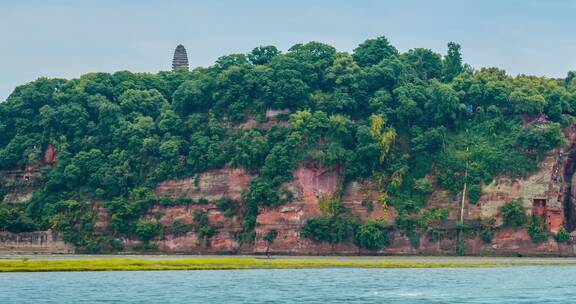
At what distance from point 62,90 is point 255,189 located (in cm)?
2896

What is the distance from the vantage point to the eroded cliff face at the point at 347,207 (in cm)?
13338

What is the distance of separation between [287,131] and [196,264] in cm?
2884

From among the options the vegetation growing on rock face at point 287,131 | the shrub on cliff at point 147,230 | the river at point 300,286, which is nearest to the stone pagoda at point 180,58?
the vegetation growing on rock face at point 287,131

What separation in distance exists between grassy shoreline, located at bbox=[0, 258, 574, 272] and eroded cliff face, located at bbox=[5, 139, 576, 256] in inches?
465

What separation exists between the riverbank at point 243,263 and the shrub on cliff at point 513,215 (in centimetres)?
473

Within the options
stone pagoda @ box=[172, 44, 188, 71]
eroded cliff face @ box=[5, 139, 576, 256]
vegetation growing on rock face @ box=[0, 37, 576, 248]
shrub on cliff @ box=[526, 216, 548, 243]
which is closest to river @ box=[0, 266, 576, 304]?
shrub on cliff @ box=[526, 216, 548, 243]

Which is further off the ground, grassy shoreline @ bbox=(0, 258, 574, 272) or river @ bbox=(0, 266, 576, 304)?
grassy shoreline @ bbox=(0, 258, 574, 272)

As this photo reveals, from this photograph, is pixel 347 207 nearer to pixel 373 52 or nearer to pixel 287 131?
pixel 287 131

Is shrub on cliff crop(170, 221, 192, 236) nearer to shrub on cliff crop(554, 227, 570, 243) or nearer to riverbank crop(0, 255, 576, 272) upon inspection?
riverbank crop(0, 255, 576, 272)

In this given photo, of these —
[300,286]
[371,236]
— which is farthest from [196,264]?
[371,236]

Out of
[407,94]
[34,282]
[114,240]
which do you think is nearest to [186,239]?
[114,240]

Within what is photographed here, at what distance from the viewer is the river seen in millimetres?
83562

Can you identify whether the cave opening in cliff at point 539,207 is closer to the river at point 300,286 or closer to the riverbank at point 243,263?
the riverbank at point 243,263

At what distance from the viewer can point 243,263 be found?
11625cm
